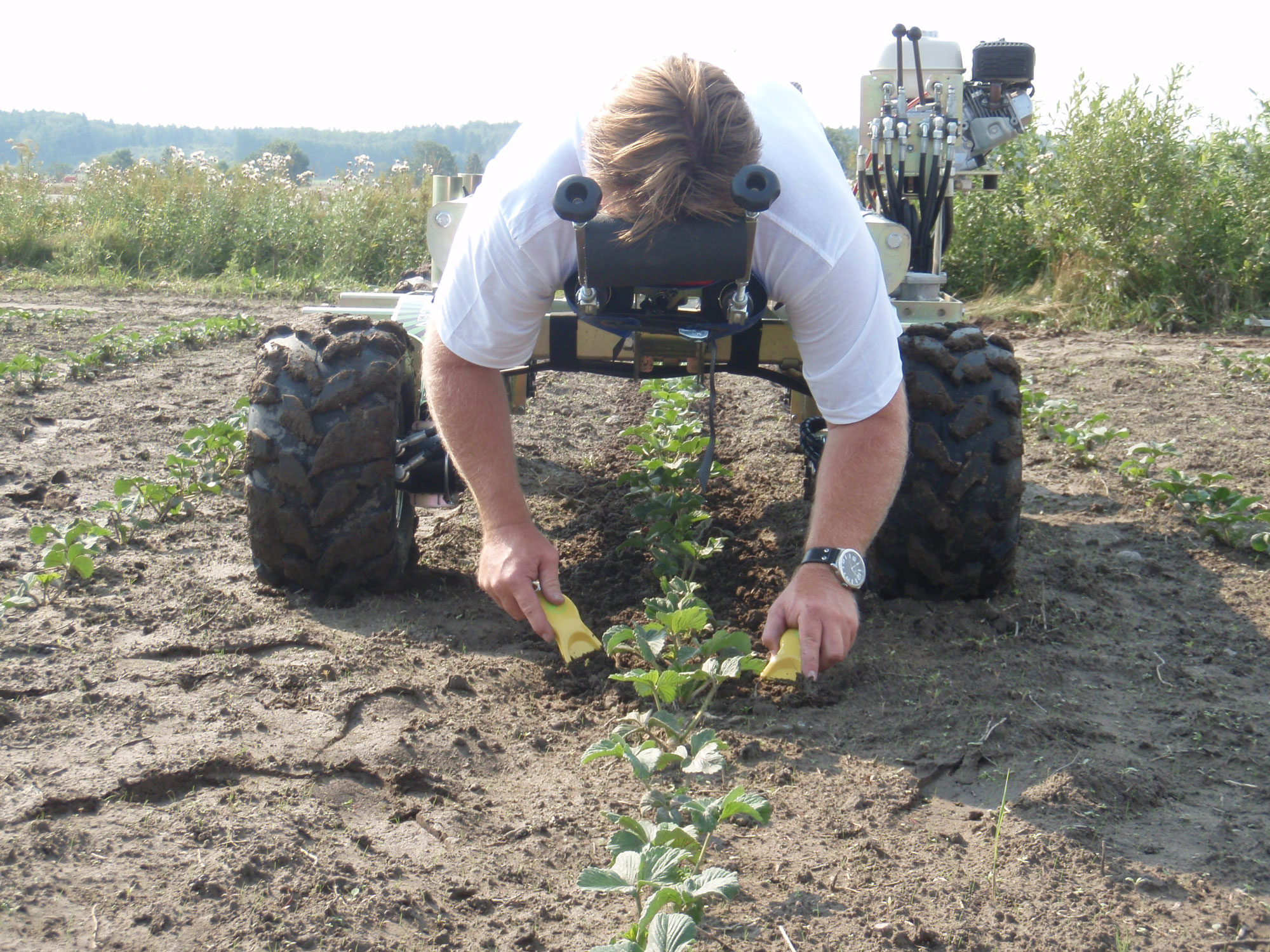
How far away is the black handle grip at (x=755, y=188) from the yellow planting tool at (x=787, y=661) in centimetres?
89

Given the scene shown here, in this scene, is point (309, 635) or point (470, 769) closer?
point (470, 769)

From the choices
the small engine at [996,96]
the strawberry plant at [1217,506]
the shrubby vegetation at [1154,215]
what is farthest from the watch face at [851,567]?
the shrubby vegetation at [1154,215]

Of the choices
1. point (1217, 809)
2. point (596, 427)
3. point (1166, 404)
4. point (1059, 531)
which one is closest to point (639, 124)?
point (1217, 809)

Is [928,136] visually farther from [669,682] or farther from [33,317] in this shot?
[33,317]

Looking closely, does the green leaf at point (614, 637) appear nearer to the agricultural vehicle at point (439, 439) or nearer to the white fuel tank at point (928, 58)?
the agricultural vehicle at point (439, 439)

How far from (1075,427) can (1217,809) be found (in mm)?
3358

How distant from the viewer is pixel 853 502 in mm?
2365

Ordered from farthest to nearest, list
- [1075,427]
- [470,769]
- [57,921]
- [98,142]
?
[98,142]
[1075,427]
[470,769]
[57,921]

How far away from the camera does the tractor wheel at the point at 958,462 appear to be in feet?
9.41

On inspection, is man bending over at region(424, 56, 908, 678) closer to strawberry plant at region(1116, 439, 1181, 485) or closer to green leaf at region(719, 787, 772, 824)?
green leaf at region(719, 787, 772, 824)

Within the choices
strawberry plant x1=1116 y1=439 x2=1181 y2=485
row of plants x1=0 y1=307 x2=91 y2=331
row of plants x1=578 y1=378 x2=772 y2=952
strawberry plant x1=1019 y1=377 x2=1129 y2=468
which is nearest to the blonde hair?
row of plants x1=578 y1=378 x2=772 y2=952

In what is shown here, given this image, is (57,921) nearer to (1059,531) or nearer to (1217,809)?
(1217,809)

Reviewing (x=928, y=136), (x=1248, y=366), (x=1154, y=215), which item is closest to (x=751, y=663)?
(x=928, y=136)

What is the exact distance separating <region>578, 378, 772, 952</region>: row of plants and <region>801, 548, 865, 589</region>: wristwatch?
0.24 m
